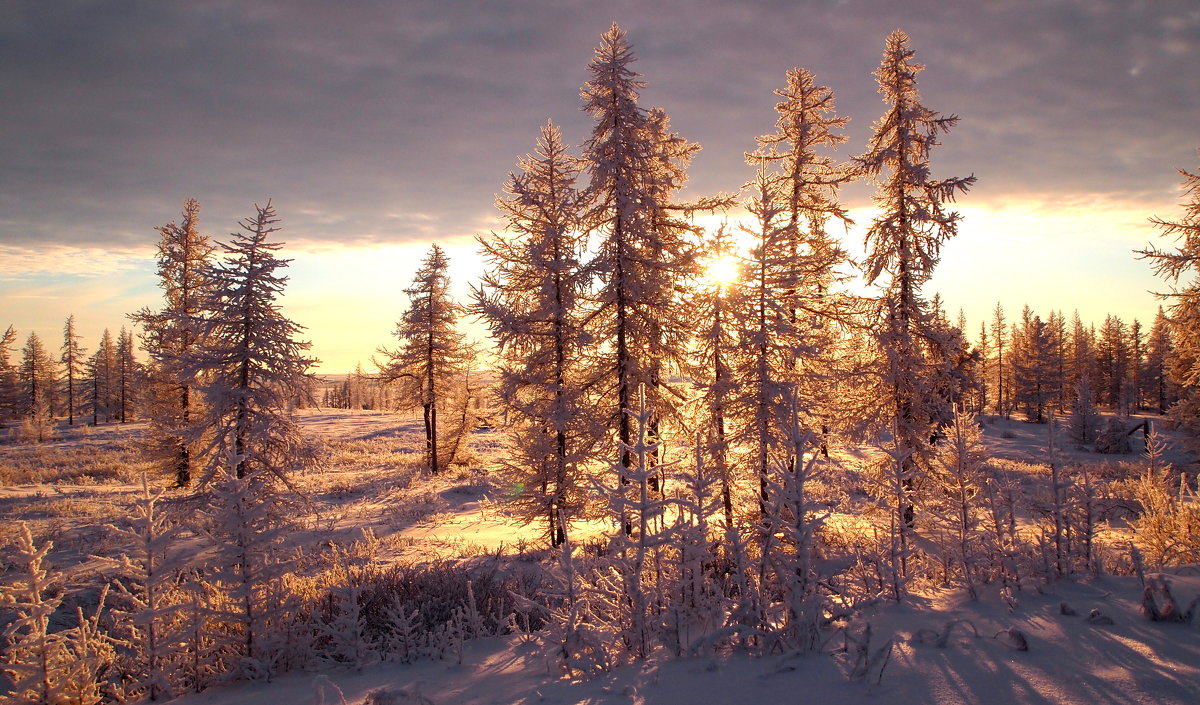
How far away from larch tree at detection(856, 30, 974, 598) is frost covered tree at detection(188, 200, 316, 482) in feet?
45.1

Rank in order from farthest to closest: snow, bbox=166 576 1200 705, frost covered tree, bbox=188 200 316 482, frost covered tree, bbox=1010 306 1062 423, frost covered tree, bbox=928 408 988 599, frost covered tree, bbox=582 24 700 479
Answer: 1. frost covered tree, bbox=1010 306 1062 423
2. frost covered tree, bbox=582 24 700 479
3. frost covered tree, bbox=188 200 316 482
4. frost covered tree, bbox=928 408 988 599
5. snow, bbox=166 576 1200 705

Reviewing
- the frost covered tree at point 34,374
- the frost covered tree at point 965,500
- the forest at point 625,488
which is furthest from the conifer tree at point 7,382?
the frost covered tree at point 965,500

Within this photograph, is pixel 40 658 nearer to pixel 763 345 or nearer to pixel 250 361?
pixel 250 361

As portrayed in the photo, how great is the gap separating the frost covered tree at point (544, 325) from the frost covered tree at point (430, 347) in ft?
51.1

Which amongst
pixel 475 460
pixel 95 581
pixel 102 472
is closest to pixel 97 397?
pixel 102 472

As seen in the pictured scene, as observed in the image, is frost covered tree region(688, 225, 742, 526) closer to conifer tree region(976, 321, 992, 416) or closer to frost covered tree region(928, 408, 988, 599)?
frost covered tree region(928, 408, 988, 599)

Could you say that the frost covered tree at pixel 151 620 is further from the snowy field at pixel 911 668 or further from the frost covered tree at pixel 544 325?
the frost covered tree at pixel 544 325

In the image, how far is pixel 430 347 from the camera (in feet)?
95.1

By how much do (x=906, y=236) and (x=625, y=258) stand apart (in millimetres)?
7421

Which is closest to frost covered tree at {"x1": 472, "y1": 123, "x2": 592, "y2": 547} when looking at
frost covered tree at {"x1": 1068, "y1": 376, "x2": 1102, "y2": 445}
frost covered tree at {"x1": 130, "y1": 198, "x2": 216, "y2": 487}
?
frost covered tree at {"x1": 130, "y1": 198, "x2": 216, "y2": 487}

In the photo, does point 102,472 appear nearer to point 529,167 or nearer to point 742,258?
point 529,167

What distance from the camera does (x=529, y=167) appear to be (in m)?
14.6

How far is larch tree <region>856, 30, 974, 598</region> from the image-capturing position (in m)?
14.2

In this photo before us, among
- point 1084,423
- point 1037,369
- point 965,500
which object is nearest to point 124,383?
point 965,500
